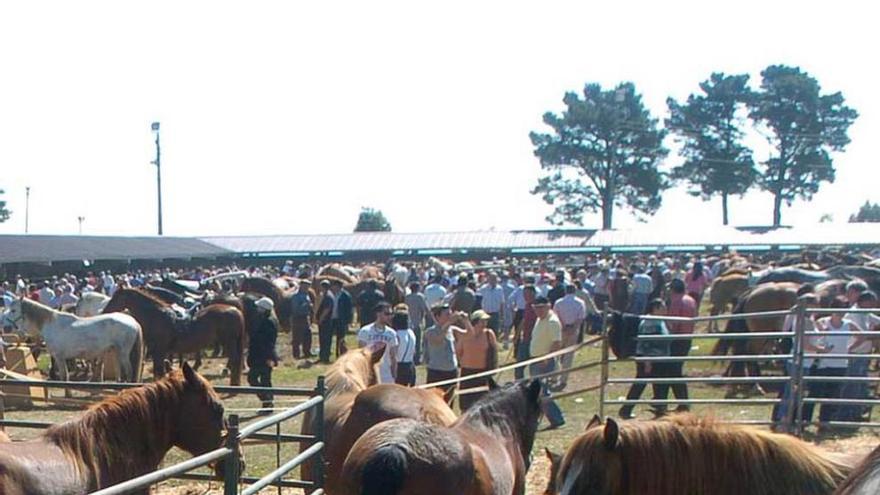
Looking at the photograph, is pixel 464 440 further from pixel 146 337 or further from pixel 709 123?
pixel 709 123

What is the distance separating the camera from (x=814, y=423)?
10133 mm

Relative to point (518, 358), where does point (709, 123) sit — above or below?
above

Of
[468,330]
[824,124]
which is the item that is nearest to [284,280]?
[468,330]

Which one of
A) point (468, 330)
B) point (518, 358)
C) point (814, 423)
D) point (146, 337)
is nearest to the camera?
point (814, 423)

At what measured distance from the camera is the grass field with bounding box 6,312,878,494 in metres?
9.51

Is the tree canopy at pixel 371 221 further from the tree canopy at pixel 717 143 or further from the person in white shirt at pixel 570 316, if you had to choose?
the person in white shirt at pixel 570 316

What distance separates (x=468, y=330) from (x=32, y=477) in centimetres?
685

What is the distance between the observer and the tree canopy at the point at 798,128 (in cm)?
6122

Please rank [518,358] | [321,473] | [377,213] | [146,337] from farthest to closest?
[377,213]
[146,337]
[518,358]
[321,473]

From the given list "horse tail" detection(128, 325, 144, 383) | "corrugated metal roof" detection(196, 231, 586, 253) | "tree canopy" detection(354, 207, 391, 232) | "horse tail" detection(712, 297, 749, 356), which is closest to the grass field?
"horse tail" detection(712, 297, 749, 356)

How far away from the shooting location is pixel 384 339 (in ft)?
34.1

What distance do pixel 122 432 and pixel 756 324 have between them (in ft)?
41.7

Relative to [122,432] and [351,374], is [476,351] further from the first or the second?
[122,432]

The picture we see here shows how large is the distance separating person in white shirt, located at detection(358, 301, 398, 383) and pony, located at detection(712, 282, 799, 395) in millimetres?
5331
